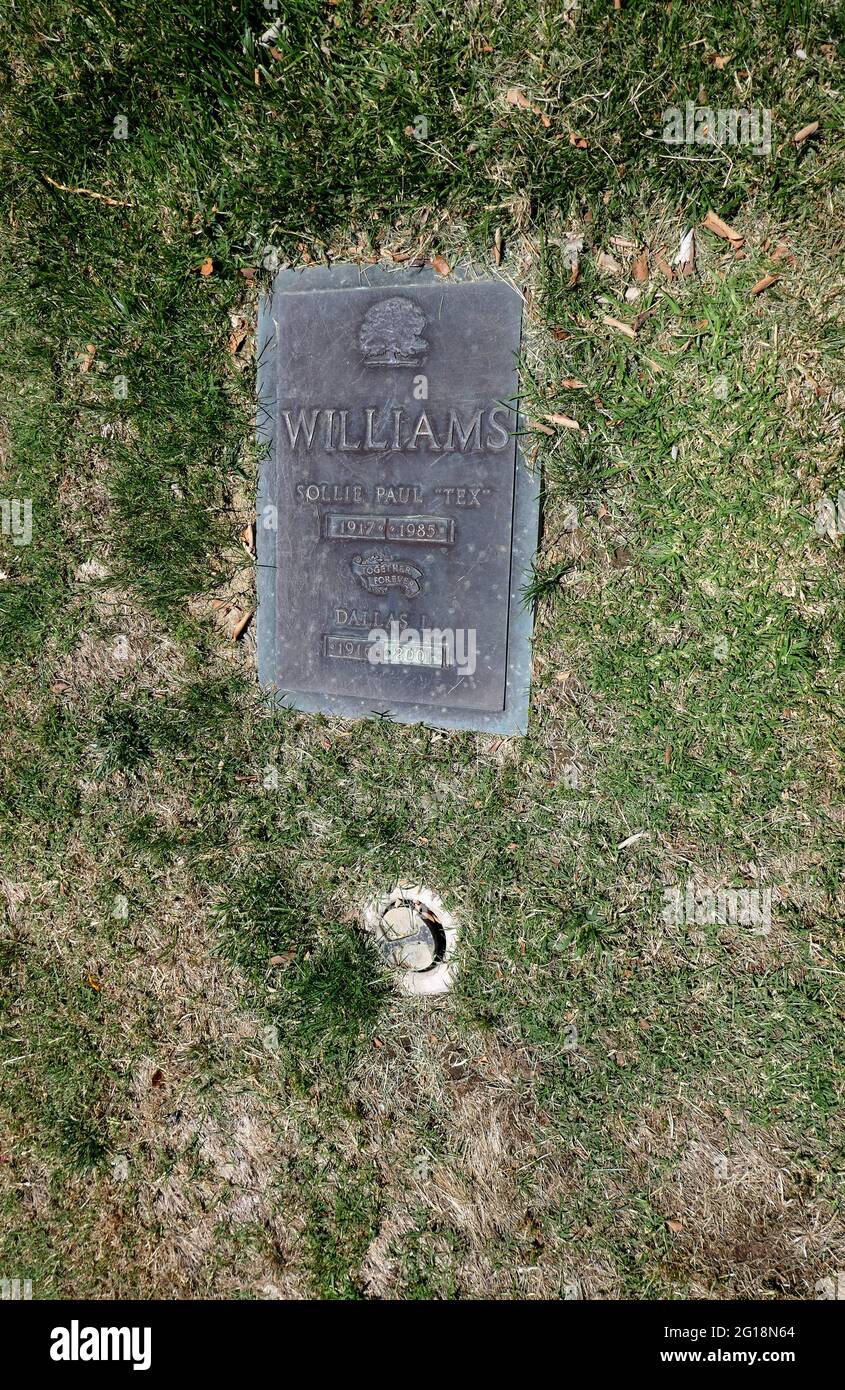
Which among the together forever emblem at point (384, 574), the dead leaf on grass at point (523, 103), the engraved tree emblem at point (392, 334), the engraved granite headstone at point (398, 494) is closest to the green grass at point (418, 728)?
the dead leaf on grass at point (523, 103)

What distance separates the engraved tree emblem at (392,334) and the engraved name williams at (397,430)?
0.53 feet

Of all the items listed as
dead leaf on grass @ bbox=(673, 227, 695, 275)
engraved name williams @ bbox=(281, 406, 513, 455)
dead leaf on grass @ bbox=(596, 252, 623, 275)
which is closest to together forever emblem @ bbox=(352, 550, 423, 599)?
engraved name williams @ bbox=(281, 406, 513, 455)

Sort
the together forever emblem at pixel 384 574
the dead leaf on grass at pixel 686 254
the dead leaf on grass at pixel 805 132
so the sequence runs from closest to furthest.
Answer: the dead leaf on grass at pixel 805 132 → the dead leaf on grass at pixel 686 254 → the together forever emblem at pixel 384 574

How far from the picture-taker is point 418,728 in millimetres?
2844

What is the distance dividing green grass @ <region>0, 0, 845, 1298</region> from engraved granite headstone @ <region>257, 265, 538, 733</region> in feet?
0.42

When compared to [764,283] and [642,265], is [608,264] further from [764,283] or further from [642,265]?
[764,283]

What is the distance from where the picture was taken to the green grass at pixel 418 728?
2543 mm

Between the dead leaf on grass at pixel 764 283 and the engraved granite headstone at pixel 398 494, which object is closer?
the dead leaf on grass at pixel 764 283

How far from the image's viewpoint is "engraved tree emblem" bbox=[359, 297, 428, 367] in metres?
2.61

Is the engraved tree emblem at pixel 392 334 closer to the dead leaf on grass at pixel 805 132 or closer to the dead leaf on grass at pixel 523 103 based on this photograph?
the dead leaf on grass at pixel 523 103

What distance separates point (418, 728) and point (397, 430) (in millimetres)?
1021
